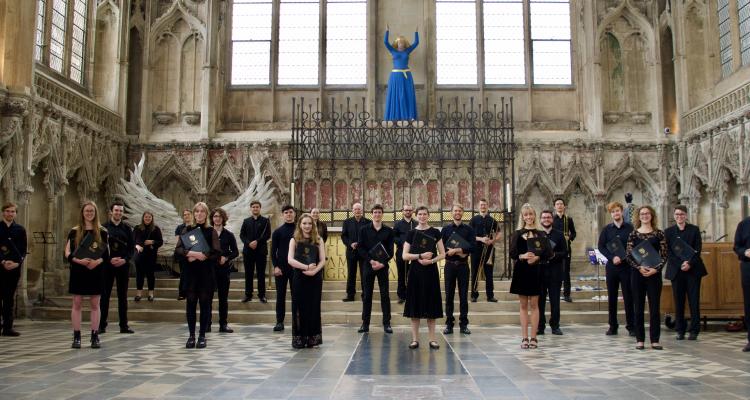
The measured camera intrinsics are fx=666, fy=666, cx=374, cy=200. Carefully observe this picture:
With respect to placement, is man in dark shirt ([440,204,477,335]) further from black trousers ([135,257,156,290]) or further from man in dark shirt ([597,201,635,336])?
black trousers ([135,257,156,290])

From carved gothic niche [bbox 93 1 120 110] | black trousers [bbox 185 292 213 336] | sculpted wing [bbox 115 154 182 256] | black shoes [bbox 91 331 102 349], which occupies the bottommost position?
black shoes [bbox 91 331 102 349]

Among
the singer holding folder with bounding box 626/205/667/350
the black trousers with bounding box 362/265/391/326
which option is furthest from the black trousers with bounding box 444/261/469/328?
the singer holding folder with bounding box 626/205/667/350

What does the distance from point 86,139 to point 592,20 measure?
1274 cm

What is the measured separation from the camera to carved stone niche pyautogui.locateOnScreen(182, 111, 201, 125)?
1723 cm

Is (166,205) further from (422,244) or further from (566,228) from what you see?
(422,244)

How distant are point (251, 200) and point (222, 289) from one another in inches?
236

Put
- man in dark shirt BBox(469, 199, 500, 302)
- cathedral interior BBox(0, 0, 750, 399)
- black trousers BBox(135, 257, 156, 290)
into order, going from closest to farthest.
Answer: man in dark shirt BBox(469, 199, 500, 302), black trousers BBox(135, 257, 156, 290), cathedral interior BBox(0, 0, 750, 399)

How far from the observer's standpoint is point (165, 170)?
16672 millimetres

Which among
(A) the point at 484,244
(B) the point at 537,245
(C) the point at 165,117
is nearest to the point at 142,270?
(A) the point at 484,244

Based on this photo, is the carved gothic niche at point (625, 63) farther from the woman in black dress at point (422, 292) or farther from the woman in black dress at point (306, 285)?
the woman in black dress at point (306, 285)

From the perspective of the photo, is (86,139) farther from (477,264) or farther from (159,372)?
(159,372)

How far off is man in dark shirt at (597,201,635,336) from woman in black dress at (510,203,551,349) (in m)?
1.27

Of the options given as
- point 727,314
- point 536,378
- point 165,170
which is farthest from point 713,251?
point 165,170

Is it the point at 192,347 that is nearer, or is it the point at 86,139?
the point at 192,347
